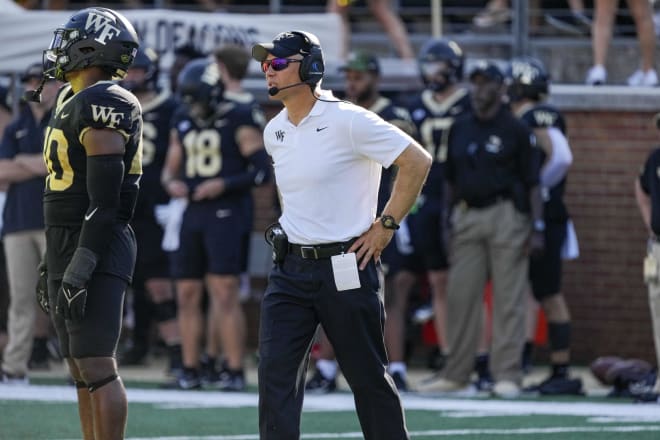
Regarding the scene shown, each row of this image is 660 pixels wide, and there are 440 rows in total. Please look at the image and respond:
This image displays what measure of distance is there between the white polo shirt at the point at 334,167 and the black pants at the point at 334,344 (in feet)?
0.54

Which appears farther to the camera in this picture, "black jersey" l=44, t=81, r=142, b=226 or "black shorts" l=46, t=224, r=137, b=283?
"black shorts" l=46, t=224, r=137, b=283

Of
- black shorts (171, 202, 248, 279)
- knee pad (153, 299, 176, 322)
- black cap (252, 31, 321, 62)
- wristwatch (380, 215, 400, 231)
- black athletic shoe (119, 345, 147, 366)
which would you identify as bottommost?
black athletic shoe (119, 345, 147, 366)

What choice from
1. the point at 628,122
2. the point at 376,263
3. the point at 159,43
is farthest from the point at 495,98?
the point at 376,263

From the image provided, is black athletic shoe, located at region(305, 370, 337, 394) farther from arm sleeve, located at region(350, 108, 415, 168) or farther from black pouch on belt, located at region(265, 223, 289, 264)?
arm sleeve, located at region(350, 108, 415, 168)

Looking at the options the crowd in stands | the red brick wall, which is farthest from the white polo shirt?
the red brick wall

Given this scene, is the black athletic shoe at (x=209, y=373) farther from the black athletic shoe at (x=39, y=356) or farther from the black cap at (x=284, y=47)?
the black cap at (x=284, y=47)

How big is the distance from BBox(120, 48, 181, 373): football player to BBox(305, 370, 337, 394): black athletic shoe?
1174 mm

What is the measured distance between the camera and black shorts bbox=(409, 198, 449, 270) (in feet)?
38.9

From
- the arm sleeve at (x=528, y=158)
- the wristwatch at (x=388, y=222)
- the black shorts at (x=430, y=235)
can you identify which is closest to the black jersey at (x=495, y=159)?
the arm sleeve at (x=528, y=158)

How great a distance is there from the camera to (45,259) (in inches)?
284

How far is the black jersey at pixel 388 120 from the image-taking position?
10711 mm

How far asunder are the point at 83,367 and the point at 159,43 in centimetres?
673

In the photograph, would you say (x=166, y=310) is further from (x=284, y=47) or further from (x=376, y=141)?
(x=376, y=141)

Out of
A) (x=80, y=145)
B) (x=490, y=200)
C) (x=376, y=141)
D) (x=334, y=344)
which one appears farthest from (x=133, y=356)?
(x=376, y=141)
